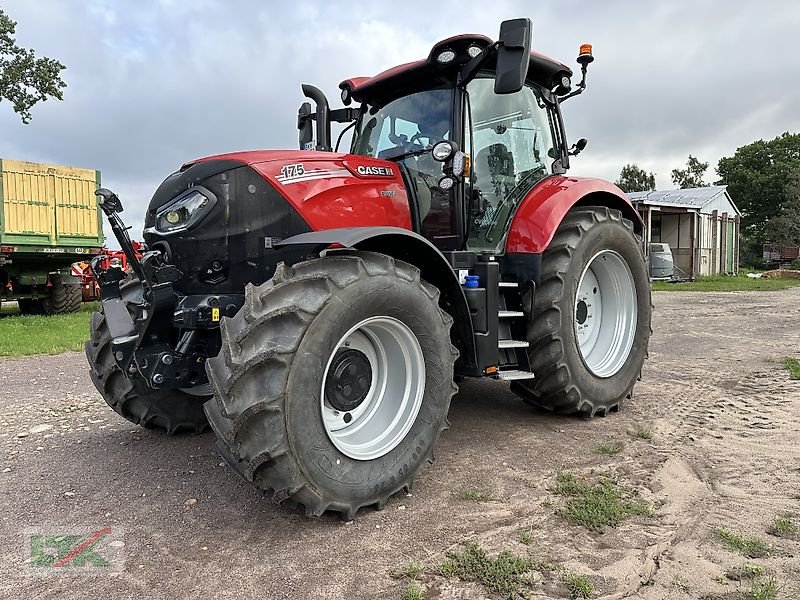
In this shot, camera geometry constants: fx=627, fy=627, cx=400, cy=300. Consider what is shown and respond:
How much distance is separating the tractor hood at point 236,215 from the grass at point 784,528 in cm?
254

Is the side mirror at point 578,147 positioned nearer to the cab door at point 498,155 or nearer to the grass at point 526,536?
the cab door at point 498,155

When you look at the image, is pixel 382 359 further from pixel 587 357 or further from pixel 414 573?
pixel 587 357

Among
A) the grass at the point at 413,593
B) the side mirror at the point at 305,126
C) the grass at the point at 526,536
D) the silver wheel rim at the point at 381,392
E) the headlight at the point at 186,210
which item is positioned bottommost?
the grass at the point at 413,593

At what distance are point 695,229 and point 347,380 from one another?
83.5 feet

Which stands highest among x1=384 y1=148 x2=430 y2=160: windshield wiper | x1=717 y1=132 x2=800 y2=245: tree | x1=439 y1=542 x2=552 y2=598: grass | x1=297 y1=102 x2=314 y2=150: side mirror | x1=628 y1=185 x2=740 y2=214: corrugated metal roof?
x1=717 y1=132 x2=800 y2=245: tree

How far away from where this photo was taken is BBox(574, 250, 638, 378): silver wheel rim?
192 inches

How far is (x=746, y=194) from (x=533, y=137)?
185 ft

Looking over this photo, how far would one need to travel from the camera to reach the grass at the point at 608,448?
3.77m

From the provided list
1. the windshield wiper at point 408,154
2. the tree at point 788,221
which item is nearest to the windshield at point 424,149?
the windshield wiper at point 408,154

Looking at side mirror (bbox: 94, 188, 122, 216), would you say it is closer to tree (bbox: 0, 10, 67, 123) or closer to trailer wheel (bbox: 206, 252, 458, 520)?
trailer wheel (bbox: 206, 252, 458, 520)

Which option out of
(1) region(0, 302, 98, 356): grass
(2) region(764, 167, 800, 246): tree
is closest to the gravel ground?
(1) region(0, 302, 98, 356): grass

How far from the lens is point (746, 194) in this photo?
2082 inches

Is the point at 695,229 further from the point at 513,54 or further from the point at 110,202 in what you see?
the point at 110,202

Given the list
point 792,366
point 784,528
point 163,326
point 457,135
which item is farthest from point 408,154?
point 792,366
